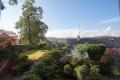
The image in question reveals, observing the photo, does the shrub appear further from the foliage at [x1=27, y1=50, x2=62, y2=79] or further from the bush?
the bush

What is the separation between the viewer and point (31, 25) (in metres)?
23.4

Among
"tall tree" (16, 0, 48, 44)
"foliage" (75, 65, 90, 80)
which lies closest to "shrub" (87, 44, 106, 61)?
"foliage" (75, 65, 90, 80)

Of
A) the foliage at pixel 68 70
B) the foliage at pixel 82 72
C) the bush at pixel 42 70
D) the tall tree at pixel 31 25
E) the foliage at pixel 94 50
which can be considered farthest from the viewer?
the tall tree at pixel 31 25

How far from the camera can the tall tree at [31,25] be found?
22984 mm

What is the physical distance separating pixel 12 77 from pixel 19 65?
720mm

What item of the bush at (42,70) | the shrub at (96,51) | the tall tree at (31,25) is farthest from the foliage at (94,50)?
the tall tree at (31,25)

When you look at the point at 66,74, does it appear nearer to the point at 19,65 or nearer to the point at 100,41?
the point at 19,65

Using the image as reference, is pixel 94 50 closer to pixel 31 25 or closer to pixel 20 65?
pixel 20 65

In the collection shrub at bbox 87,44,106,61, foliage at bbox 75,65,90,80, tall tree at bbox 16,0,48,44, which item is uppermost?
tall tree at bbox 16,0,48,44

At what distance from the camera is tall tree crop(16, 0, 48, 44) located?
75.4 ft

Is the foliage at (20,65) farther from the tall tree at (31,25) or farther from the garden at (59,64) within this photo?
the tall tree at (31,25)

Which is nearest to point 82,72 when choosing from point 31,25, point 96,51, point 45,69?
point 45,69

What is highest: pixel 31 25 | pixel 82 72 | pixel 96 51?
pixel 31 25

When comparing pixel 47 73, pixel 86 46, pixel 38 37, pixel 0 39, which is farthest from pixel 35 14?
pixel 47 73
